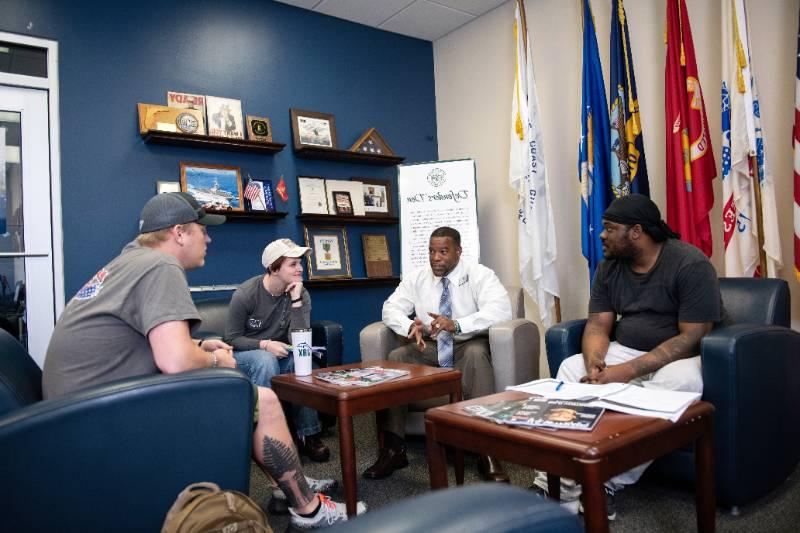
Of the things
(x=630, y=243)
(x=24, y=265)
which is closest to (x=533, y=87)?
(x=630, y=243)

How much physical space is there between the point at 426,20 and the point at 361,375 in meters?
3.35

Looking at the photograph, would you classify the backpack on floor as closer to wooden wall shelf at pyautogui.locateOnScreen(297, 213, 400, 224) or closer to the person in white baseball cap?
the person in white baseball cap

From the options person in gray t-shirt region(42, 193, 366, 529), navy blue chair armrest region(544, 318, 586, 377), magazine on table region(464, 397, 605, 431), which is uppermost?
person in gray t-shirt region(42, 193, 366, 529)

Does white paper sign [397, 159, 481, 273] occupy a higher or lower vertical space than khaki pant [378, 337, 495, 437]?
higher

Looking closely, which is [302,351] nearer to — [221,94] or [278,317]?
[278,317]

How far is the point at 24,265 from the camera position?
328cm

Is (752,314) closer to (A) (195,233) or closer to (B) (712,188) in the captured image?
(B) (712,188)

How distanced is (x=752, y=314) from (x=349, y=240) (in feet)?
9.30

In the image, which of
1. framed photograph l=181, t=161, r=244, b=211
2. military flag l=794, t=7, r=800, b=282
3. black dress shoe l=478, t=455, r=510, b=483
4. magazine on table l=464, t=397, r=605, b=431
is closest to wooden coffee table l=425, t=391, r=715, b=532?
magazine on table l=464, t=397, r=605, b=431

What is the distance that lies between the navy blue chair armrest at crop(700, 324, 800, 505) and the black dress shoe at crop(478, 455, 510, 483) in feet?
2.50

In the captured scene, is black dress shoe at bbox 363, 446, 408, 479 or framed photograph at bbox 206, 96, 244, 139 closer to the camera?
black dress shoe at bbox 363, 446, 408, 479

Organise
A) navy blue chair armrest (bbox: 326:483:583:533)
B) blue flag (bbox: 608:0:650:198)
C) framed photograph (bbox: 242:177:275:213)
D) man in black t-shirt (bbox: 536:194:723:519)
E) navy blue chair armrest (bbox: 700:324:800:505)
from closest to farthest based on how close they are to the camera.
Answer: navy blue chair armrest (bbox: 326:483:583:533), navy blue chair armrest (bbox: 700:324:800:505), man in black t-shirt (bbox: 536:194:723:519), blue flag (bbox: 608:0:650:198), framed photograph (bbox: 242:177:275:213)

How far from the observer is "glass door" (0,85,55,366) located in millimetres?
3256

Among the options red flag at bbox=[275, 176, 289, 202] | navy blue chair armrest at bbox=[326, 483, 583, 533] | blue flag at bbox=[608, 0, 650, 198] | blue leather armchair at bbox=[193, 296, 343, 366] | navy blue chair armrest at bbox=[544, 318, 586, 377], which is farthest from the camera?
red flag at bbox=[275, 176, 289, 202]
